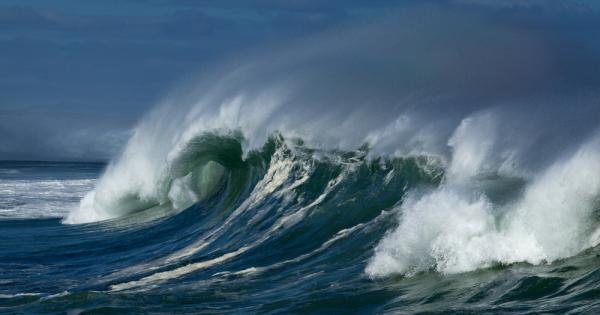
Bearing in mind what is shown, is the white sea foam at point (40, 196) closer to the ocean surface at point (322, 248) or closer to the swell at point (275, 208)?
the ocean surface at point (322, 248)

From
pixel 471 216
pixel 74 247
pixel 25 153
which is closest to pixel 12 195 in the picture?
pixel 74 247

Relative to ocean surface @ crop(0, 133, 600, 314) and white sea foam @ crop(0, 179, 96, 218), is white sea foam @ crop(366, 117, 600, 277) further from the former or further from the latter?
white sea foam @ crop(0, 179, 96, 218)

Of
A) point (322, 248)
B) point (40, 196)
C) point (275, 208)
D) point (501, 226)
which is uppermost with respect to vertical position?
point (40, 196)

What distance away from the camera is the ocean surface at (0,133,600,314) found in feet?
31.0

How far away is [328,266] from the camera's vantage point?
1166 cm

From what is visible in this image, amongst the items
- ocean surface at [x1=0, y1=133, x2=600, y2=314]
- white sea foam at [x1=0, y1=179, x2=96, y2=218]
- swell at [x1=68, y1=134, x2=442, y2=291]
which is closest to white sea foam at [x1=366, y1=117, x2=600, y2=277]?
ocean surface at [x1=0, y1=133, x2=600, y2=314]

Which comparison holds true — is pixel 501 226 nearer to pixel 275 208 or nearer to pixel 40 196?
pixel 275 208

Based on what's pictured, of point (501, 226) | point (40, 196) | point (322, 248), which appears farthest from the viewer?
point (40, 196)

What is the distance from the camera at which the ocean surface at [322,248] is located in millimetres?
9445

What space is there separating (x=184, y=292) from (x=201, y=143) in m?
10.5

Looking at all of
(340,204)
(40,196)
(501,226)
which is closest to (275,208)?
(340,204)

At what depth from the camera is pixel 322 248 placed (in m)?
12.7

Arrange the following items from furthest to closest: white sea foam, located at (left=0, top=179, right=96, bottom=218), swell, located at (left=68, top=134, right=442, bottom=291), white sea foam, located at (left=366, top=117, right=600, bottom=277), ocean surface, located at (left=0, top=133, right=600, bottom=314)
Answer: white sea foam, located at (left=0, top=179, right=96, bottom=218), swell, located at (left=68, top=134, right=442, bottom=291), white sea foam, located at (left=366, top=117, right=600, bottom=277), ocean surface, located at (left=0, top=133, right=600, bottom=314)

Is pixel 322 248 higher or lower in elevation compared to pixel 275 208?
lower
